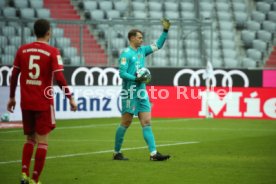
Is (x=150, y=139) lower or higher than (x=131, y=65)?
lower

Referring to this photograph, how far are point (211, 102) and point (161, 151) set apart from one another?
11.3m

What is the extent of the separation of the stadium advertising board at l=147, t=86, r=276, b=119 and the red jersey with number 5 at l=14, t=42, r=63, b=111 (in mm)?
16151

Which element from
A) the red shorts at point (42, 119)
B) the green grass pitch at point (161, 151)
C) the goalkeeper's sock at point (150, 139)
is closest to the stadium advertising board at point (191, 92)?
the green grass pitch at point (161, 151)

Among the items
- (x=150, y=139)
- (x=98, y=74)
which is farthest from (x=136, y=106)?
(x=98, y=74)

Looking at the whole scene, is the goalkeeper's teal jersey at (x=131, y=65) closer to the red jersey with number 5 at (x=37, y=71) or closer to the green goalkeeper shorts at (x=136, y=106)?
the green goalkeeper shorts at (x=136, y=106)

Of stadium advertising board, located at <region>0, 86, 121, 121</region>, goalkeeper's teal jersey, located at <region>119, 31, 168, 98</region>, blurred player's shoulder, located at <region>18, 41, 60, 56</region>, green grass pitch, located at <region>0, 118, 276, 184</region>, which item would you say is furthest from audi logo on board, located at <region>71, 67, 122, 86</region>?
blurred player's shoulder, located at <region>18, 41, 60, 56</region>

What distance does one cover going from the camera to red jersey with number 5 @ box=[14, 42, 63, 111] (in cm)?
1030

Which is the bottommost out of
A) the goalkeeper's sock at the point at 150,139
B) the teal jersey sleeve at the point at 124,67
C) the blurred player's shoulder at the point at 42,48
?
the goalkeeper's sock at the point at 150,139

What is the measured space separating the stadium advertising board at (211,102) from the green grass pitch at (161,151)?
8.56ft

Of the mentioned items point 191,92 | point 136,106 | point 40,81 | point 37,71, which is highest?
point 37,71

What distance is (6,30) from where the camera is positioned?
25391 mm

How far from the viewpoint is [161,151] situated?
15758 millimetres

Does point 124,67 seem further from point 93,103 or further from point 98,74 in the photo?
point 98,74

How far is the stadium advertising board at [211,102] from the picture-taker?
87.1ft
